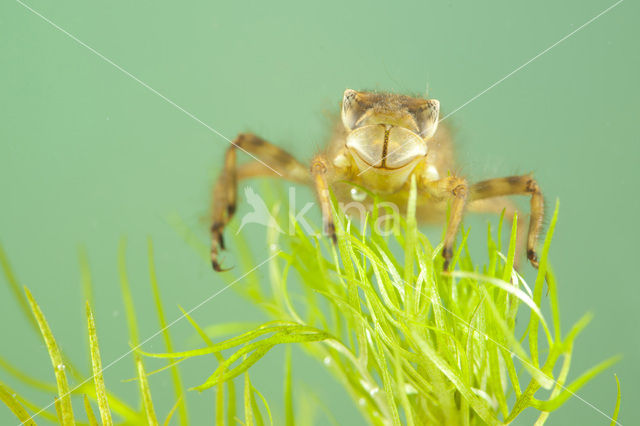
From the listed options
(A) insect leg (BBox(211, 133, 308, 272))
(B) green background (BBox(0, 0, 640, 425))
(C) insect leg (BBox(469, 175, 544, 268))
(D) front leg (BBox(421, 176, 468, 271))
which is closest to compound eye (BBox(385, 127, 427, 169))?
(D) front leg (BBox(421, 176, 468, 271))

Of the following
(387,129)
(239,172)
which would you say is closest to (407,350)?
(387,129)

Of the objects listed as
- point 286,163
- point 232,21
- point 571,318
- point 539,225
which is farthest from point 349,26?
point 571,318

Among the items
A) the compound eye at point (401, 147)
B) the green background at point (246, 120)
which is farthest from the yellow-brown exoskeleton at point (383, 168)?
the green background at point (246, 120)

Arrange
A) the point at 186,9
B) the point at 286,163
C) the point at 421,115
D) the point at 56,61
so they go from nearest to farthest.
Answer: the point at 421,115 < the point at 286,163 < the point at 56,61 < the point at 186,9

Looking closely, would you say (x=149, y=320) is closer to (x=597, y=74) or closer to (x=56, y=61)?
(x=56, y=61)

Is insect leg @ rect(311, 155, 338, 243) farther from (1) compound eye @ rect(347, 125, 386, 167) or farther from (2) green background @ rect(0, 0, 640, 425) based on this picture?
(2) green background @ rect(0, 0, 640, 425)

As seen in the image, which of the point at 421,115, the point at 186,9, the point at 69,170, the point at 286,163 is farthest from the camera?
the point at 186,9

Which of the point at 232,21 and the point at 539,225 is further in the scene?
the point at 232,21
